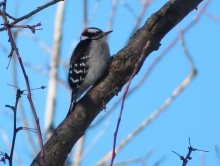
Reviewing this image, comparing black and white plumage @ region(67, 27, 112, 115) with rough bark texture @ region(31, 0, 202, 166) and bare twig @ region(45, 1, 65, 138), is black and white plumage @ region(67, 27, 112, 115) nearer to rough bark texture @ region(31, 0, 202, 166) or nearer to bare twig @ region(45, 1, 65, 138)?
rough bark texture @ region(31, 0, 202, 166)

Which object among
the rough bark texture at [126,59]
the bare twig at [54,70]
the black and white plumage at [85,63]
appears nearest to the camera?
the rough bark texture at [126,59]

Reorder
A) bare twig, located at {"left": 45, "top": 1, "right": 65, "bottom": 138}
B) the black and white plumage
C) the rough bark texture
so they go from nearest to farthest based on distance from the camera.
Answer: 1. the rough bark texture
2. the black and white plumage
3. bare twig, located at {"left": 45, "top": 1, "right": 65, "bottom": 138}

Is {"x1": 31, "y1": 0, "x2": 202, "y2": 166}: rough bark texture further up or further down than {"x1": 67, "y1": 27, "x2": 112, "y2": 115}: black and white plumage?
→ further down

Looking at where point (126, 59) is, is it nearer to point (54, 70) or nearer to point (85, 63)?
point (85, 63)

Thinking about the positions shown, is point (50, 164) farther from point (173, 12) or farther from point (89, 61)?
point (89, 61)

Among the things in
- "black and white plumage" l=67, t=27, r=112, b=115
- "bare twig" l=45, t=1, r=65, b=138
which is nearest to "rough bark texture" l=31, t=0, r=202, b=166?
"black and white plumage" l=67, t=27, r=112, b=115

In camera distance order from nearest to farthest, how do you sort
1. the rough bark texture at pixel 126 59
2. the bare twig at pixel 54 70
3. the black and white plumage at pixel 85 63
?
1. the rough bark texture at pixel 126 59
2. the black and white plumage at pixel 85 63
3. the bare twig at pixel 54 70

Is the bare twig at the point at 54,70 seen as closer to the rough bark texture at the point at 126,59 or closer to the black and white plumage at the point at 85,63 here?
the black and white plumage at the point at 85,63

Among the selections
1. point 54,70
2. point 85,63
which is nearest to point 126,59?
point 85,63

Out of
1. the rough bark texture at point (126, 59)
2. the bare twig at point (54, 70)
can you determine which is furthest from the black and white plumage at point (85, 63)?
the bare twig at point (54, 70)

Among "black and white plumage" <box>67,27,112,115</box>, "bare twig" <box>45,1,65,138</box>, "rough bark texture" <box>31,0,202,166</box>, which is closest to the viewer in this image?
"rough bark texture" <box>31,0,202,166</box>

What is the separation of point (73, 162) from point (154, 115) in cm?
133

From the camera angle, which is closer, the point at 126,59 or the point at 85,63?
the point at 126,59

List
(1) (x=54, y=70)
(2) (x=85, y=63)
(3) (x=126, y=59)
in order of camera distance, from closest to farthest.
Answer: (3) (x=126, y=59) < (2) (x=85, y=63) < (1) (x=54, y=70)
